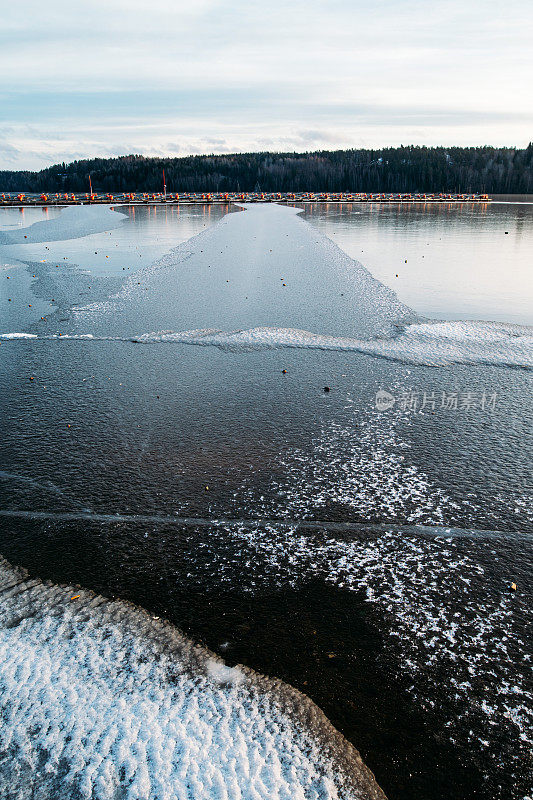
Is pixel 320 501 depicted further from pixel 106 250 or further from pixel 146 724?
pixel 106 250

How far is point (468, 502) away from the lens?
4.23m

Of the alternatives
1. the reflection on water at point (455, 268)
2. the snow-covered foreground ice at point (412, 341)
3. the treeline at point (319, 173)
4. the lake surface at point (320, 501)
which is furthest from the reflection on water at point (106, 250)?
the treeline at point (319, 173)

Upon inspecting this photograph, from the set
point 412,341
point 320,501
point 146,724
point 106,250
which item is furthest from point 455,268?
point 146,724

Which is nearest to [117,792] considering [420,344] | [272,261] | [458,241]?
[420,344]

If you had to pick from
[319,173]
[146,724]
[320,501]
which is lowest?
[146,724]

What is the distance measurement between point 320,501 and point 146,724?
83.6 inches

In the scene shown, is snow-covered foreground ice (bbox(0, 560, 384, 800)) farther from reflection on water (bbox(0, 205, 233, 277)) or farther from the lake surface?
reflection on water (bbox(0, 205, 233, 277))

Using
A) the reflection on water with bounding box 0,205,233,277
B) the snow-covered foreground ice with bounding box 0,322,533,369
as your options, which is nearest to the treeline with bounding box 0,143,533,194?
the reflection on water with bounding box 0,205,233,277

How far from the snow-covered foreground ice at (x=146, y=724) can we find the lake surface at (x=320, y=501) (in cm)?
14

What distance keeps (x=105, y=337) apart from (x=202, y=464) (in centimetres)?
509

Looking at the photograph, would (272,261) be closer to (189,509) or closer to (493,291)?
(493,291)

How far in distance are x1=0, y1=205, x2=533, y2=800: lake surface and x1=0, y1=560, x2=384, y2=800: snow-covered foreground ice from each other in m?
0.14

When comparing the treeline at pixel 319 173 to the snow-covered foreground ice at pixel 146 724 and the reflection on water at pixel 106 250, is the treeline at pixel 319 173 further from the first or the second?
the snow-covered foreground ice at pixel 146 724

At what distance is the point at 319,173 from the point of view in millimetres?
157250
